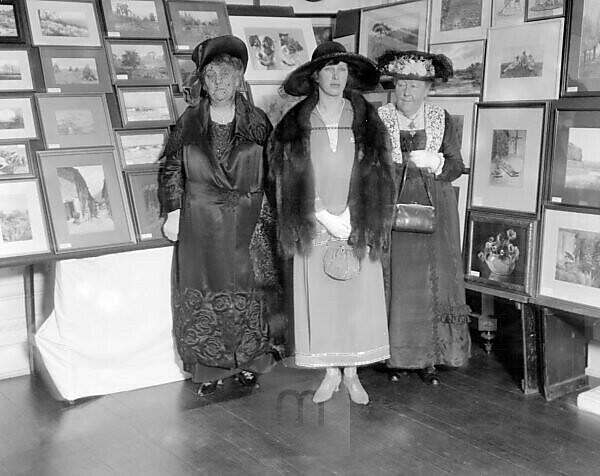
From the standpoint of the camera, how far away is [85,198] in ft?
12.4

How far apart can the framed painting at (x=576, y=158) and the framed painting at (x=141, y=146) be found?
1920 millimetres

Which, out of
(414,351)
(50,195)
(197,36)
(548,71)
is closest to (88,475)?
(50,195)

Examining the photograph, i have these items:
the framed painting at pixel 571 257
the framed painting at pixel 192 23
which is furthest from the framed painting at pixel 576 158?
the framed painting at pixel 192 23

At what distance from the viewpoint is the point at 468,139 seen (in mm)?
4039

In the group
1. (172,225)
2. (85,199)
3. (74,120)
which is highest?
(74,120)

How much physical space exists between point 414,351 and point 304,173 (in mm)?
1082

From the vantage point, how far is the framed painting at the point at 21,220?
141 inches

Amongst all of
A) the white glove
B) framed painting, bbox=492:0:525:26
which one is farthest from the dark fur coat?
framed painting, bbox=492:0:525:26

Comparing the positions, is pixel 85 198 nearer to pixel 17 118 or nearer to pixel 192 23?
pixel 17 118

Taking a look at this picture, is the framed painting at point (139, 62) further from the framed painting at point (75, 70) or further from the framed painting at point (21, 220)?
the framed painting at point (21, 220)

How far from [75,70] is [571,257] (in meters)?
2.53

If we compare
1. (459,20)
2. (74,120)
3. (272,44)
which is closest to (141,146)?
(74,120)

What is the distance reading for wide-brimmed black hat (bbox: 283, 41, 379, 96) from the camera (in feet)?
11.1

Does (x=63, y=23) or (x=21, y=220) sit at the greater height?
(x=63, y=23)
